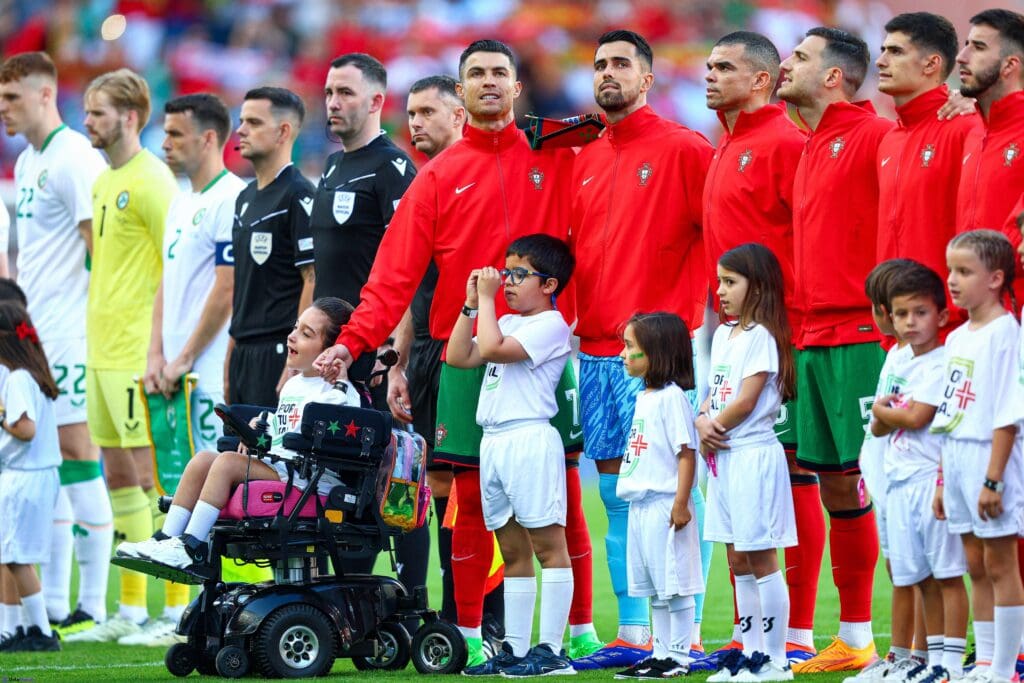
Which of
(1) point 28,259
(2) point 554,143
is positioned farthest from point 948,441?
(1) point 28,259

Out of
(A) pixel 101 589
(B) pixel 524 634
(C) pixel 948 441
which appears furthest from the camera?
(A) pixel 101 589

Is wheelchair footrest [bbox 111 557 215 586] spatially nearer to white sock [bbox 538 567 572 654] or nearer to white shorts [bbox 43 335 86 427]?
white sock [bbox 538 567 572 654]

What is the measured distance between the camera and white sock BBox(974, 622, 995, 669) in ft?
17.7

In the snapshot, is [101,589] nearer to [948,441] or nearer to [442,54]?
[948,441]

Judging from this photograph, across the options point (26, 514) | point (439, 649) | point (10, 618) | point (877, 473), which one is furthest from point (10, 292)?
point (877, 473)

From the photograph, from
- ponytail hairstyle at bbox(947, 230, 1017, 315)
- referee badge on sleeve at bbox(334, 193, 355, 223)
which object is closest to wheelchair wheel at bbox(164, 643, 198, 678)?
referee badge on sleeve at bbox(334, 193, 355, 223)

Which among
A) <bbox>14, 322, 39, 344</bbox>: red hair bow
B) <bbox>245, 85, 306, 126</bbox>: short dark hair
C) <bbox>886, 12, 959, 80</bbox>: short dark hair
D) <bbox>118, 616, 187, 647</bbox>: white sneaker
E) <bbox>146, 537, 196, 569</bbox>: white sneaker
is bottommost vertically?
<bbox>118, 616, 187, 647</bbox>: white sneaker

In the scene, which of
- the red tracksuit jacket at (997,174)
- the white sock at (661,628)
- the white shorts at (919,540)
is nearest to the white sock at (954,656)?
the white shorts at (919,540)

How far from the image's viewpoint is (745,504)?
587cm

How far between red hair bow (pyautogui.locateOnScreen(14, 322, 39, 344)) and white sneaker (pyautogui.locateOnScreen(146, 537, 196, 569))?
2.12 m

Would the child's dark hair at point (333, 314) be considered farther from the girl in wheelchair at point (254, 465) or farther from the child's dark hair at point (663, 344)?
the child's dark hair at point (663, 344)

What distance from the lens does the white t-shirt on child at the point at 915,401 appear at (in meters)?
5.50

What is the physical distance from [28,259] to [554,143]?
3904mm

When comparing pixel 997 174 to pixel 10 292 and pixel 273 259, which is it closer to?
pixel 273 259
